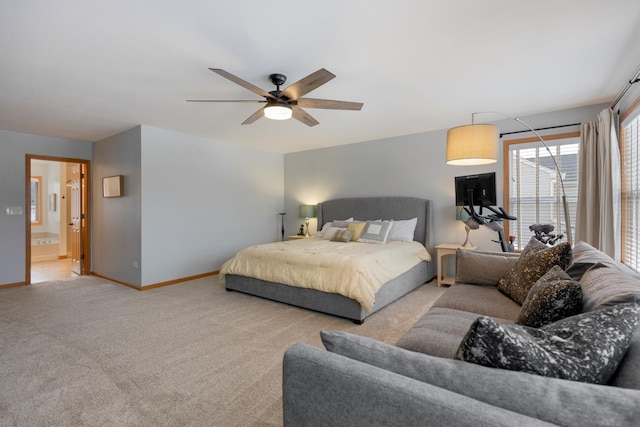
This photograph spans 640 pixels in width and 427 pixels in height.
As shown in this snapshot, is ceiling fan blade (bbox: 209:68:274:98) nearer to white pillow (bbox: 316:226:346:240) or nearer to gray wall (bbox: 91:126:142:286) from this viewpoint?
white pillow (bbox: 316:226:346:240)

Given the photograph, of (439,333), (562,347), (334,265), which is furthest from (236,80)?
(562,347)

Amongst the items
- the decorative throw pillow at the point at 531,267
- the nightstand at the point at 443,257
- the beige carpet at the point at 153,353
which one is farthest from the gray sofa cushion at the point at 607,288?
the nightstand at the point at 443,257

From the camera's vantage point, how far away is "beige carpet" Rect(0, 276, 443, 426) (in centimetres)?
185

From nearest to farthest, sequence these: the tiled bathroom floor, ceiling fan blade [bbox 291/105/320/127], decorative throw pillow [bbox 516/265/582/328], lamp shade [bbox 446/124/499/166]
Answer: decorative throw pillow [bbox 516/265/582/328]
lamp shade [bbox 446/124/499/166]
ceiling fan blade [bbox 291/105/320/127]
the tiled bathroom floor

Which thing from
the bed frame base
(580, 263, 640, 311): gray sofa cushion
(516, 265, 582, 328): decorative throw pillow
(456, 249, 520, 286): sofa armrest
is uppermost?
(580, 263, 640, 311): gray sofa cushion

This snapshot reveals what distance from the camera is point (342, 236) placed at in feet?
15.9

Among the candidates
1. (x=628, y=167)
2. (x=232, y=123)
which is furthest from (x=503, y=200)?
(x=232, y=123)

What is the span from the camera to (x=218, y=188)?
18.5 feet

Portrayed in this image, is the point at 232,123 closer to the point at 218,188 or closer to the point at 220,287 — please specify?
the point at 218,188

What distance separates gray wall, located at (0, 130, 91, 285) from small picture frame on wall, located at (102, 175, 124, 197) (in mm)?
1115

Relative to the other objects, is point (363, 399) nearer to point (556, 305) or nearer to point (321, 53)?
point (556, 305)

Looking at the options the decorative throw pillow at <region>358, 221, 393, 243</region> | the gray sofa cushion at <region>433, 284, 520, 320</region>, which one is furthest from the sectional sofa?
the decorative throw pillow at <region>358, 221, 393, 243</region>

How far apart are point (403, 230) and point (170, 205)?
3.75 m

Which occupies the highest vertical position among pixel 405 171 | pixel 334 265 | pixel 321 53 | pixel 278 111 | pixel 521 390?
pixel 321 53
